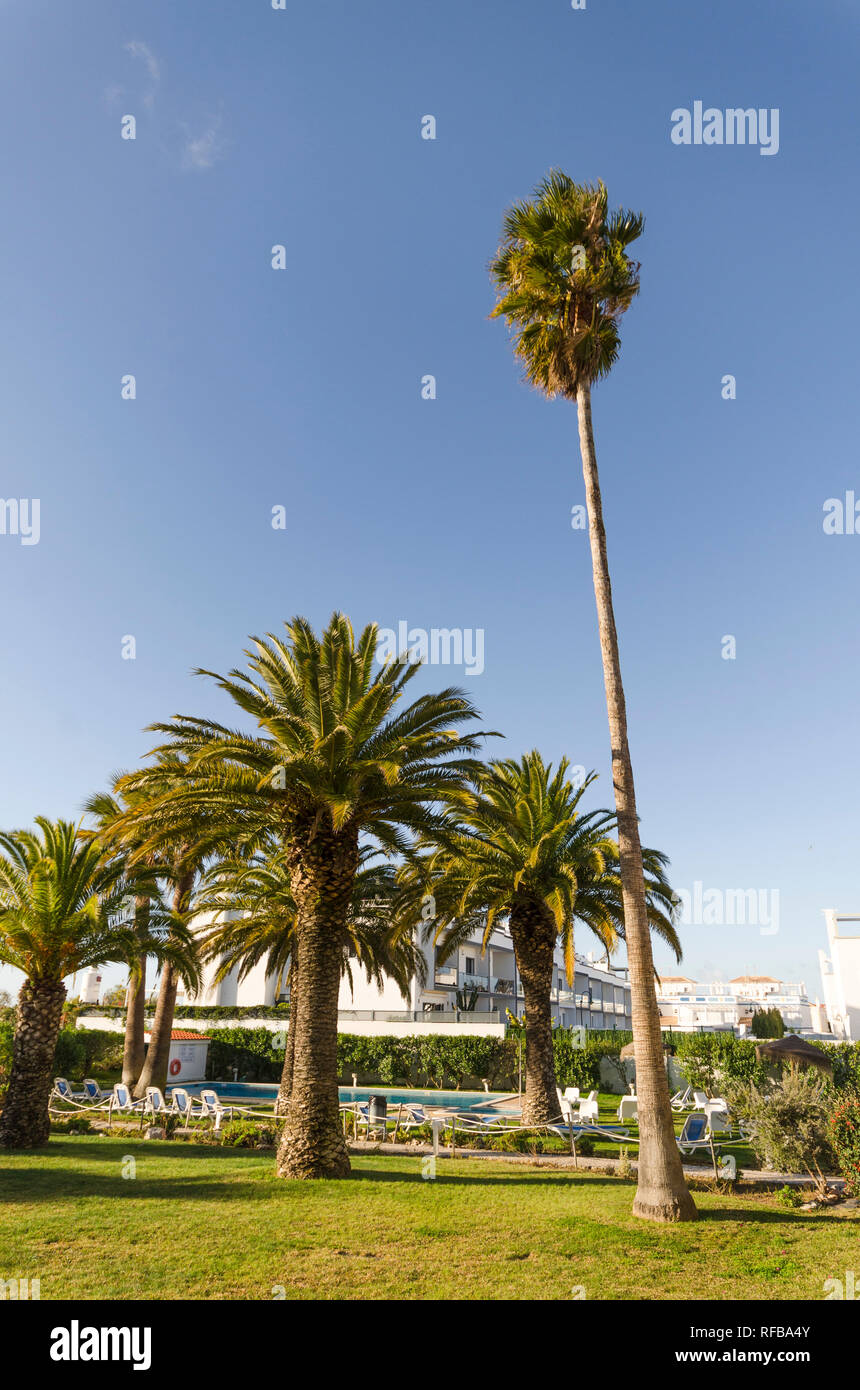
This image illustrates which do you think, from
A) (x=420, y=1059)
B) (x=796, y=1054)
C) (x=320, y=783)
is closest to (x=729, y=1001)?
(x=420, y=1059)

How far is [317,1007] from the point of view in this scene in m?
13.7

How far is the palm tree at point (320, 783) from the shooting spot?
43.5 ft

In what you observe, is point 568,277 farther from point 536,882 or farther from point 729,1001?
point 729,1001

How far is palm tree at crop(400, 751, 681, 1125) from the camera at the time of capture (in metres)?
19.8

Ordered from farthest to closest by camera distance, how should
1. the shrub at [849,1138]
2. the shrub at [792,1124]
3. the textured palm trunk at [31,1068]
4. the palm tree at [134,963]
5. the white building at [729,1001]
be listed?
the white building at [729,1001] < the palm tree at [134,963] < the textured palm trunk at [31,1068] < the shrub at [792,1124] < the shrub at [849,1138]

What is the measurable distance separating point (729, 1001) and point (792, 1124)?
11985 cm

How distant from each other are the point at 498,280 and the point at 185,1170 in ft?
50.9

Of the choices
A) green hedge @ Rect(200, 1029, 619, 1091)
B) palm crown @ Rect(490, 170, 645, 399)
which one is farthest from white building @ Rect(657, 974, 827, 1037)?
palm crown @ Rect(490, 170, 645, 399)

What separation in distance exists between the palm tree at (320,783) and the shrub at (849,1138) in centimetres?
717

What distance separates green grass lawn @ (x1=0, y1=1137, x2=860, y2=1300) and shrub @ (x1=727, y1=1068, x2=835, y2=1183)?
1.98m

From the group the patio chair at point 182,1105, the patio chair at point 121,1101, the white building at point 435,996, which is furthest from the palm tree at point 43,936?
the white building at point 435,996

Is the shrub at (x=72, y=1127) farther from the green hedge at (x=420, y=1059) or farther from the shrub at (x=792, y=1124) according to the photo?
the green hedge at (x=420, y=1059)
